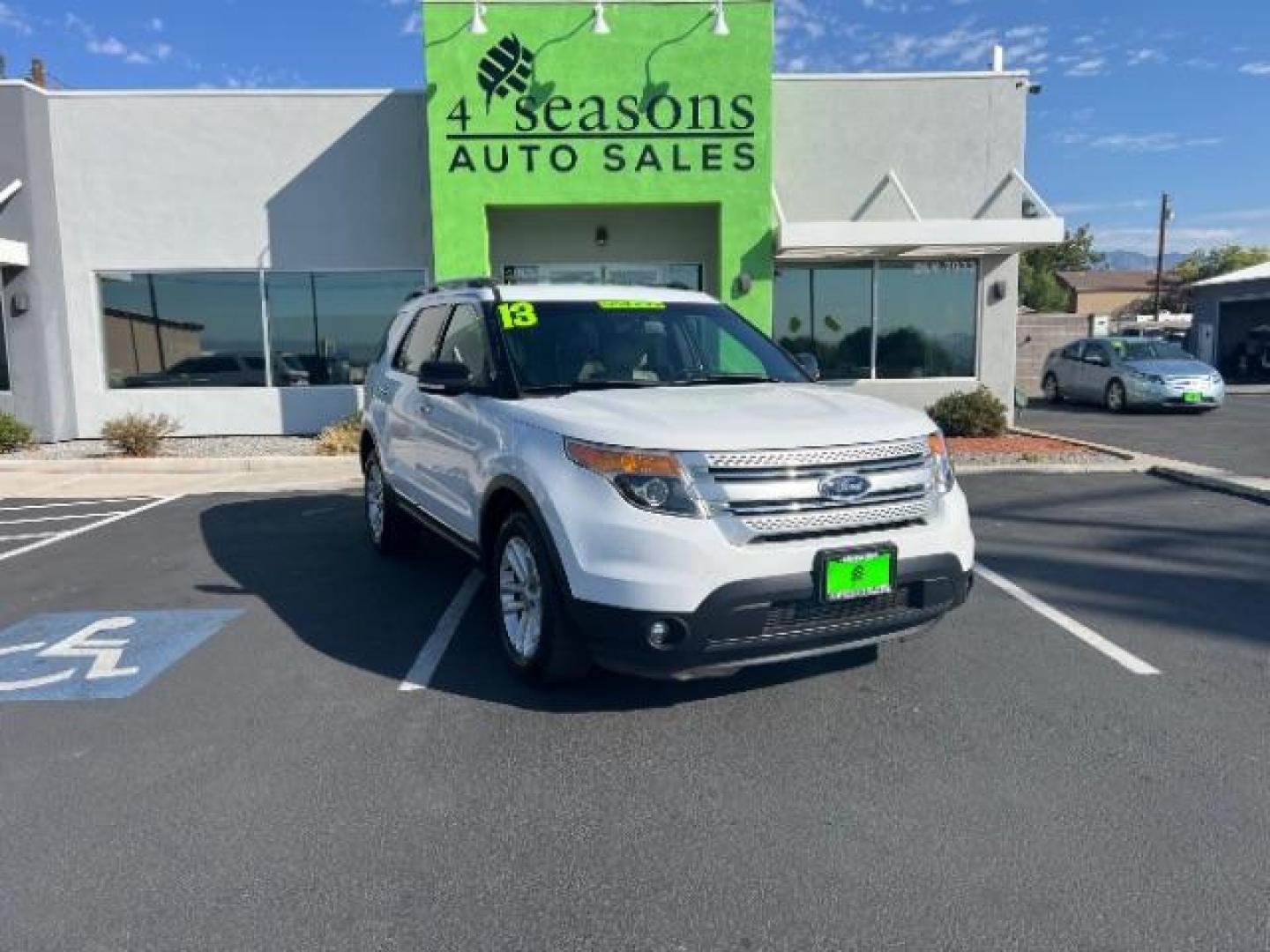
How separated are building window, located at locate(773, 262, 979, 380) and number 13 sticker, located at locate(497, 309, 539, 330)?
31.3ft

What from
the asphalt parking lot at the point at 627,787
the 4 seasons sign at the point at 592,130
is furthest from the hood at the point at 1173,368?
the asphalt parking lot at the point at 627,787

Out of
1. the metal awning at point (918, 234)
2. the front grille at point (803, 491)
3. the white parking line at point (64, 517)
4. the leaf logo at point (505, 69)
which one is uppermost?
the leaf logo at point (505, 69)

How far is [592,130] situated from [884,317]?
5341 mm

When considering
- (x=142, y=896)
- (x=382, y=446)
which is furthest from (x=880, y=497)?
(x=382, y=446)

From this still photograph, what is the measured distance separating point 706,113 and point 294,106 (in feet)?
20.2

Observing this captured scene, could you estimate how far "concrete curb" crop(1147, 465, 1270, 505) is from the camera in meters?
8.80

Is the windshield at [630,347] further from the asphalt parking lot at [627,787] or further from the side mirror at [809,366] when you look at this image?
the asphalt parking lot at [627,787]

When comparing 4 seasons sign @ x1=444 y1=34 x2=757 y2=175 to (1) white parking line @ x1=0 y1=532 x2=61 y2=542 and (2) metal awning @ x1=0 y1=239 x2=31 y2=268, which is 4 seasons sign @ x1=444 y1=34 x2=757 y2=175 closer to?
(2) metal awning @ x1=0 y1=239 x2=31 y2=268

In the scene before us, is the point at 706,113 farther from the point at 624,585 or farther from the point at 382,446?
the point at 624,585

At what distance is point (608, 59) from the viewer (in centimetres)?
1230

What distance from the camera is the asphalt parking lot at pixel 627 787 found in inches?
104

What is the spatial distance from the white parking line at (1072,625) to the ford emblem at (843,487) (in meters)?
1.96

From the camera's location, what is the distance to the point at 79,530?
822 centimetres

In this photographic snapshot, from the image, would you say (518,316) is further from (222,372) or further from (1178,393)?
(1178,393)
